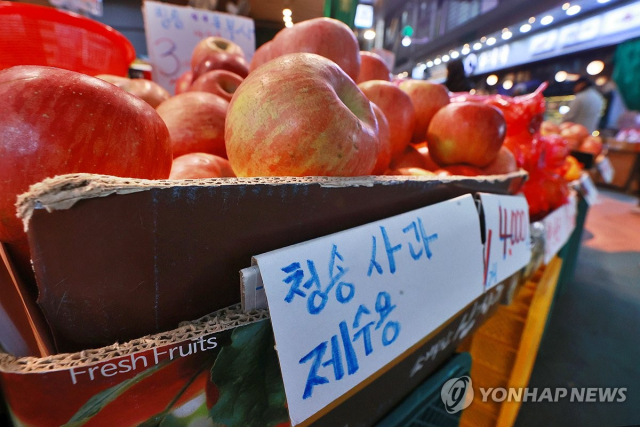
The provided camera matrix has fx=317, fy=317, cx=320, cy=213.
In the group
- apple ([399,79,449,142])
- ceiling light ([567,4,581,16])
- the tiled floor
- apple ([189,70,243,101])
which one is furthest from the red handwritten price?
ceiling light ([567,4,581,16])

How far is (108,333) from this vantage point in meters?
0.30

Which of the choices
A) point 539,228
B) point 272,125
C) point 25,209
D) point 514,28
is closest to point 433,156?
point 539,228

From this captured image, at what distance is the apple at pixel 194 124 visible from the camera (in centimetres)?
66

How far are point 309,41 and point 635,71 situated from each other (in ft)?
29.5

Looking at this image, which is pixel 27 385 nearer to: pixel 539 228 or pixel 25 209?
pixel 25 209

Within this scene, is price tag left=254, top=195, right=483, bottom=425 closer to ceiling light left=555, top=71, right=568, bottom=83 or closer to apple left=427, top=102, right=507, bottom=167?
apple left=427, top=102, right=507, bottom=167

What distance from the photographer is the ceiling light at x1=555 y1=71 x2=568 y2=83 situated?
336 inches

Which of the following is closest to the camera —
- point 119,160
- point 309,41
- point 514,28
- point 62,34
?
point 119,160

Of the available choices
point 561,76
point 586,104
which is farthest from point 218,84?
point 561,76

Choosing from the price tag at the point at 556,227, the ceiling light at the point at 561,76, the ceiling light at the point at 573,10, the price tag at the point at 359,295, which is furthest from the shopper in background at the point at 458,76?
the ceiling light at the point at 561,76

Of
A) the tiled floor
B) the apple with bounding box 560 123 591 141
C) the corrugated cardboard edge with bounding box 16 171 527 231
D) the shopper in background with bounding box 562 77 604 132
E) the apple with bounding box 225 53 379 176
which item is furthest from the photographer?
the shopper in background with bounding box 562 77 604 132

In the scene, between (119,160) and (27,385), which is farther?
(119,160)

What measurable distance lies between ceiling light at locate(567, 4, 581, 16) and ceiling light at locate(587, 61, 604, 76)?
1.32m

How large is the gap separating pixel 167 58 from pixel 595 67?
34.0 feet
